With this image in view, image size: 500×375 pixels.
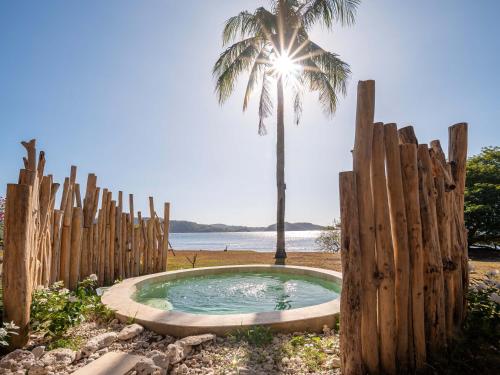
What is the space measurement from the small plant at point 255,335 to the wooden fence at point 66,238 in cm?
226

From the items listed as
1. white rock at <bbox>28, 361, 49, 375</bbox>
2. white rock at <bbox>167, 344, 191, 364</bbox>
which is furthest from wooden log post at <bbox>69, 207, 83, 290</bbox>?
white rock at <bbox>167, 344, 191, 364</bbox>

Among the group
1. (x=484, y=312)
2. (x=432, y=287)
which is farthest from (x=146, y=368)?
(x=484, y=312)

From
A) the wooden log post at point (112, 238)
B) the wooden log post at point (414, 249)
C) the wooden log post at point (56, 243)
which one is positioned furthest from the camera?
the wooden log post at point (112, 238)

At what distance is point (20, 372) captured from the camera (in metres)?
2.47

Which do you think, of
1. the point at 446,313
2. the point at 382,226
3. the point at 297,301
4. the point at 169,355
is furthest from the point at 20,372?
the point at 297,301

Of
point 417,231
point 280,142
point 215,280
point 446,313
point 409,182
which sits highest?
point 280,142

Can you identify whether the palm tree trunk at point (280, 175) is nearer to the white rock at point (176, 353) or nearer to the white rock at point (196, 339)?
the white rock at point (196, 339)

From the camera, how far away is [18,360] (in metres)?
2.67

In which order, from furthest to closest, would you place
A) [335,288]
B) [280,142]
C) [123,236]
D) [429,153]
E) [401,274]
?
[280,142], [123,236], [335,288], [429,153], [401,274]

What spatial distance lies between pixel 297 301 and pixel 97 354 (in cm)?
369

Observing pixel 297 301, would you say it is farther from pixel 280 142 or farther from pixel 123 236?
pixel 280 142

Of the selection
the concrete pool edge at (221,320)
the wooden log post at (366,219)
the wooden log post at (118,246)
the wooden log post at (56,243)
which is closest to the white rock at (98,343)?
the concrete pool edge at (221,320)

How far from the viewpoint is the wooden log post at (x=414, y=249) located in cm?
247

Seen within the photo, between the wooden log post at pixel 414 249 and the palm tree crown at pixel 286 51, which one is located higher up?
the palm tree crown at pixel 286 51
